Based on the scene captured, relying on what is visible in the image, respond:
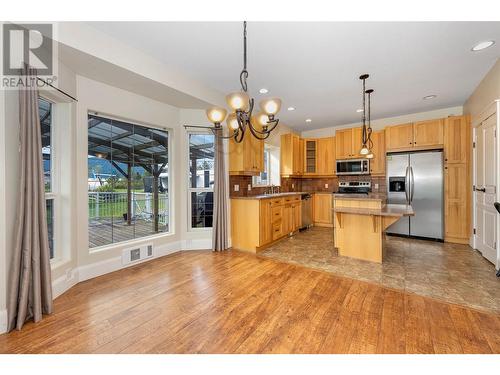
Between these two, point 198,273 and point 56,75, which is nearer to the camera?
point 56,75

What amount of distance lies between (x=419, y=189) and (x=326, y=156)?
2.39 metres

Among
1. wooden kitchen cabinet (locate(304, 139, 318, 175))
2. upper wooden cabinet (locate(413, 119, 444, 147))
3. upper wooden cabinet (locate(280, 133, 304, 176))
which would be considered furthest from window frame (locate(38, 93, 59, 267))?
upper wooden cabinet (locate(413, 119, 444, 147))

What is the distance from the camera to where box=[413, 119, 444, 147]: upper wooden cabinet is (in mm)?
4520

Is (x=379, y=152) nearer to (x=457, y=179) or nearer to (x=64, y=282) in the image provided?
(x=457, y=179)

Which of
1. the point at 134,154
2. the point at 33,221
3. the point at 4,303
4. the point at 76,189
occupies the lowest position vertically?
the point at 4,303

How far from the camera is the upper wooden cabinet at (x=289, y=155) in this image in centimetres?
604

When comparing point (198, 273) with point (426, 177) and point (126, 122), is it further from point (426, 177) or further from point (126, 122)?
point (426, 177)

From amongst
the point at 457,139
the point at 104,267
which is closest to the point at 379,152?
the point at 457,139

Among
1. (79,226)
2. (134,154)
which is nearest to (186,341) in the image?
(79,226)

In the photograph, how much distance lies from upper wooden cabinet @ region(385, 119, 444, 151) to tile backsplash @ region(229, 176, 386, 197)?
3.27 ft

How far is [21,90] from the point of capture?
192 centimetres
